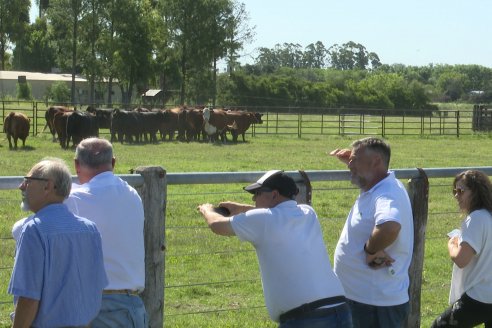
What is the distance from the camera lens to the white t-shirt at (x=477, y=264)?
18.2 feet

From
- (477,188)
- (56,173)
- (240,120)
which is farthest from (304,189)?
(240,120)

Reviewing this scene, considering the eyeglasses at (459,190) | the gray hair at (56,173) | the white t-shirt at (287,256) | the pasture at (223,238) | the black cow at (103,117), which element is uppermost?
the gray hair at (56,173)

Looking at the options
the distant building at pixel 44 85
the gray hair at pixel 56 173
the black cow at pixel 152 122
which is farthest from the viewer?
the distant building at pixel 44 85

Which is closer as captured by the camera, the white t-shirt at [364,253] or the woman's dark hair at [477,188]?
the white t-shirt at [364,253]

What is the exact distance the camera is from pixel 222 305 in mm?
8227

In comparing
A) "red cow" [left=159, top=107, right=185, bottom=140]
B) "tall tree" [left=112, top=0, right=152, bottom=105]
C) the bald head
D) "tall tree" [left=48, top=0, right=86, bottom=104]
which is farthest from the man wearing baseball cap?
"tall tree" [left=112, top=0, right=152, bottom=105]

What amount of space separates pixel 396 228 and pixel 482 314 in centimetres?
108

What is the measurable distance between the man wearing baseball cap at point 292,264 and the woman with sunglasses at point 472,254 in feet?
4.05

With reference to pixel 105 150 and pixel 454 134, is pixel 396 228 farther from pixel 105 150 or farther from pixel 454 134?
pixel 454 134

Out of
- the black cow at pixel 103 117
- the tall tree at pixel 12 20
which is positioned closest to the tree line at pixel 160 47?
the tall tree at pixel 12 20

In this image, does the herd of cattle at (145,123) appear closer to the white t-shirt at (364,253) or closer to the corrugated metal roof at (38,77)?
the white t-shirt at (364,253)

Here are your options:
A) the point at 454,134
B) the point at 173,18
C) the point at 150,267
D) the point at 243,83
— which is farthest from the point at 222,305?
the point at 243,83

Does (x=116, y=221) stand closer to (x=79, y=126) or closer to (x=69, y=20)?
(x=79, y=126)

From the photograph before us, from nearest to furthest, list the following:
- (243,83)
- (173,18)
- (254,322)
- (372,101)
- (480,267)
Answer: (480,267)
(254,322)
(173,18)
(243,83)
(372,101)
